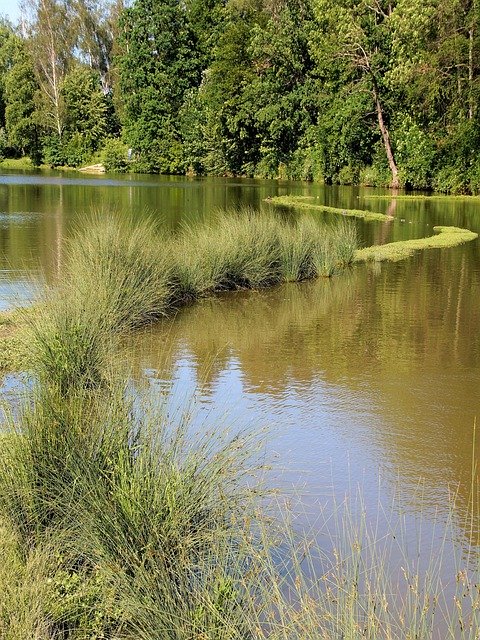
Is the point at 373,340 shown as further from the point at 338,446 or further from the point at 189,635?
the point at 189,635

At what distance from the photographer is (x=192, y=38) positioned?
48062mm

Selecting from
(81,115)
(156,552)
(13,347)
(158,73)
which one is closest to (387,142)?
(158,73)

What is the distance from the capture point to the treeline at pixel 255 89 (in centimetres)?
2995

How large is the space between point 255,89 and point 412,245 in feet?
86.7

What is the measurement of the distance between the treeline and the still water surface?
58.7 ft

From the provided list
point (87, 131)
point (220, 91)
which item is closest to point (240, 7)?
point (220, 91)

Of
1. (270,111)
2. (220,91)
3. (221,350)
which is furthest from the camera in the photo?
(220,91)

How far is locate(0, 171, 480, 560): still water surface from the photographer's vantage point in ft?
15.5

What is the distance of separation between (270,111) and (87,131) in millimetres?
17967

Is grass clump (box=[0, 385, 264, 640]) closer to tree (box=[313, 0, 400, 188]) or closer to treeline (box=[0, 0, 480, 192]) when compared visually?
treeline (box=[0, 0, 480, 192])

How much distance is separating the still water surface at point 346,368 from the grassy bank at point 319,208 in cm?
623

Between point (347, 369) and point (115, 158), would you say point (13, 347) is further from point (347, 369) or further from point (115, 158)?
point (115, 158)

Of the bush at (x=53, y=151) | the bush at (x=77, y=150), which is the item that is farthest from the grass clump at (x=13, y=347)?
the bush at (x=53, y=151)

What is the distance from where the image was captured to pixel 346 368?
6.98 m
